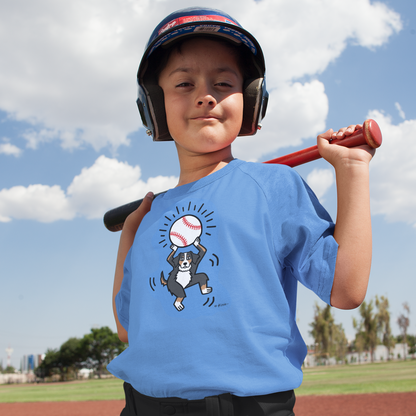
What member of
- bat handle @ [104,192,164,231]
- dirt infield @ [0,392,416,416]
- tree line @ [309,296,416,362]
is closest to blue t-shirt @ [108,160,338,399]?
bat handle @ [104,192,164,231]

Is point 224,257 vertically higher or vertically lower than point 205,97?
lower

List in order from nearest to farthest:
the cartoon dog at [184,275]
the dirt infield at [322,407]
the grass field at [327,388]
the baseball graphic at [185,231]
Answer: the cartoon dog at [184,275]
the baseball graphic at [185,231]
the dirt infield at [322,407]
the grass field at [327,388]

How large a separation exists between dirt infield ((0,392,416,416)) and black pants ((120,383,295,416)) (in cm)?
1060

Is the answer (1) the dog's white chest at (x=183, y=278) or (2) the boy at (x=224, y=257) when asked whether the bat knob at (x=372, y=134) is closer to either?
(2) the boy at (x=224, y=257)

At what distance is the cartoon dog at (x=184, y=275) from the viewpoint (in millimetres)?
1280

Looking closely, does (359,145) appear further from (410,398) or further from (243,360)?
(410,398)

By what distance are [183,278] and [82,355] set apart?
6219cm

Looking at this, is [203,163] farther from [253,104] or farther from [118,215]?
[118,215]

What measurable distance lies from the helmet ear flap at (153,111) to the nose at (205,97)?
0.94 ft

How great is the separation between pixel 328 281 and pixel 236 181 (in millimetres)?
509

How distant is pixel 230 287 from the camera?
1.23m

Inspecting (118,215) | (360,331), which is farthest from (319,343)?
(118,215)

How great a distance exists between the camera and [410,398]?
11.7 meters

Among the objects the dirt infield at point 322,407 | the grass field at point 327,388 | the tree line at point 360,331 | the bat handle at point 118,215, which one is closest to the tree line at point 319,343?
the tree line at point 360,331
